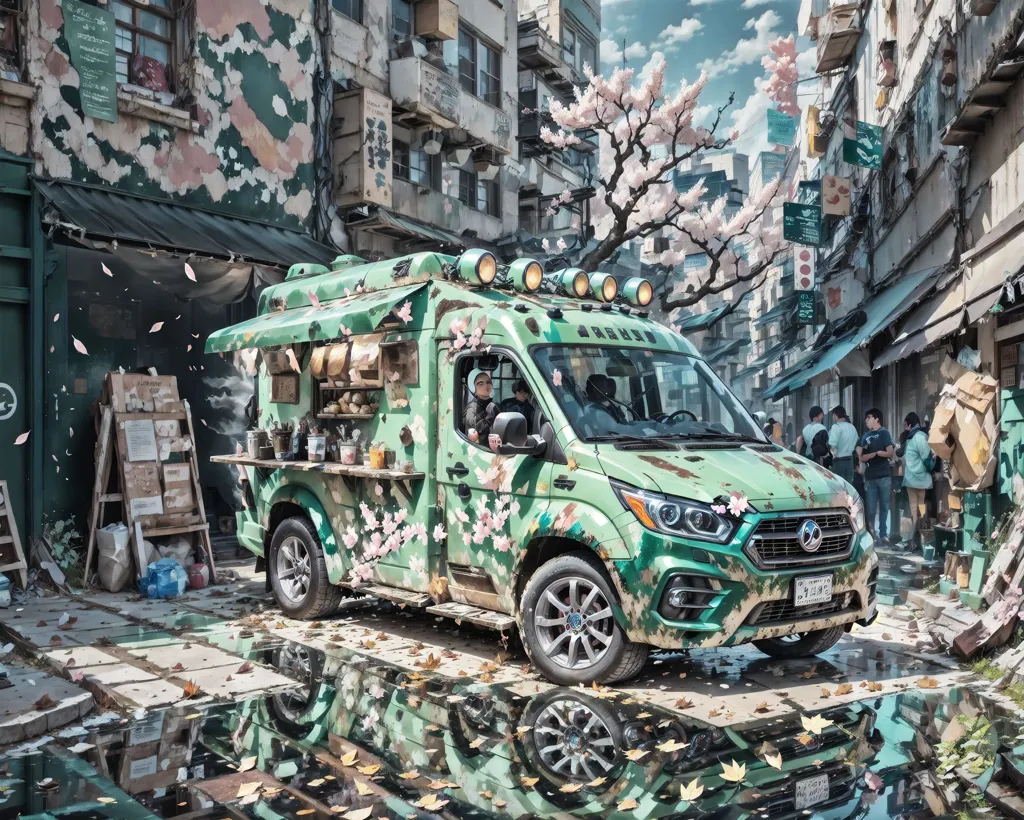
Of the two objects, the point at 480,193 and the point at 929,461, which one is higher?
the point at 480,193

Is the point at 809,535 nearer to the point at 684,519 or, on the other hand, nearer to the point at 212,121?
the point at 684,519

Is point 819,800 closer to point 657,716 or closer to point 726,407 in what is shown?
point 657,716

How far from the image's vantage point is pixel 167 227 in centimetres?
1205

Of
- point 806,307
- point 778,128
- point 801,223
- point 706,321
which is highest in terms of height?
point 778,128

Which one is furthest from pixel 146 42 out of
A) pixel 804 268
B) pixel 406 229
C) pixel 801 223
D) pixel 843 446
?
pixel 804 268

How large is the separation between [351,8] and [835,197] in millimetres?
12743

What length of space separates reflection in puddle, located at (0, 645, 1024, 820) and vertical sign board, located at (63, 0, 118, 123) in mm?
8589

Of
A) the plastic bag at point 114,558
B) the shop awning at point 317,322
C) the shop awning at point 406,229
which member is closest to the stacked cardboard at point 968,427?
the shop awning at point 317,322

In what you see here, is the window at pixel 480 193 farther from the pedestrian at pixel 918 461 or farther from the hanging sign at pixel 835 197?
the pedestrian at pixel 918 461

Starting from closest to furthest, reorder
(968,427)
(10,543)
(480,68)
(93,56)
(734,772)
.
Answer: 1. (734,772)
2. (968,427)
3. (10,543)
4. (93,56)
5. (480,68)

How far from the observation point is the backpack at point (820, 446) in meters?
15.9

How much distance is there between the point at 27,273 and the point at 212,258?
2.20m

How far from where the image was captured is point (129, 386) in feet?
36.7

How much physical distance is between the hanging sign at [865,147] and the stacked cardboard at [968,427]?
36.5ft
